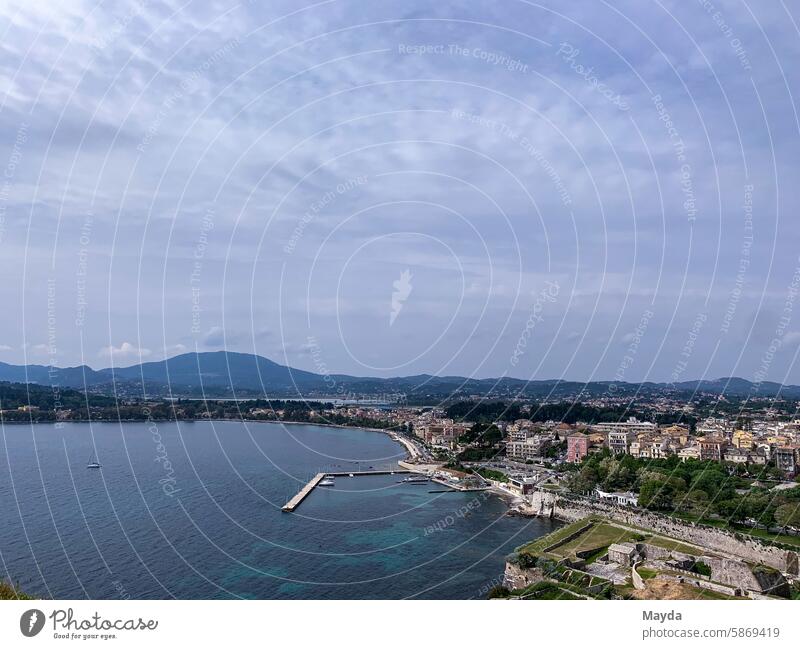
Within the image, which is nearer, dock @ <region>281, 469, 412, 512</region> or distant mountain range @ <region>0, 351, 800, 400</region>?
dock @ <region>281, 469, 412, 512</region>

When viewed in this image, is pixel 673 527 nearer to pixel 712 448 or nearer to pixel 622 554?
pixel 622 554

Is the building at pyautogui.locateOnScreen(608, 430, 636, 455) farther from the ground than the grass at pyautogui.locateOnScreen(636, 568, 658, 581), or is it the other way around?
the building at pyautogui.locateOnScreen(608, 430, 636, 455)

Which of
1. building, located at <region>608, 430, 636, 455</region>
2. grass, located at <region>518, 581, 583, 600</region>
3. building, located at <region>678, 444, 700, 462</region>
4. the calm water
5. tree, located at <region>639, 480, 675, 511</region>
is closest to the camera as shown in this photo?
grass, located at <region>518, 581, 583, 600</region>

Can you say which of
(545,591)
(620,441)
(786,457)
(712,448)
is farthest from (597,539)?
(620,441)

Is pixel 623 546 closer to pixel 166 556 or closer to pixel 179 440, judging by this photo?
pixel 166 556

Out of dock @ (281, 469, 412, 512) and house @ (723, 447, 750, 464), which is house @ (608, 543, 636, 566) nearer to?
dock @ (281, 469, 412, 512)

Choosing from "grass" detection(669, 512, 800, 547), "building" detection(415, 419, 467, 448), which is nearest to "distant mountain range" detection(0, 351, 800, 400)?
"building" detection(415, 419, 467, 448)
